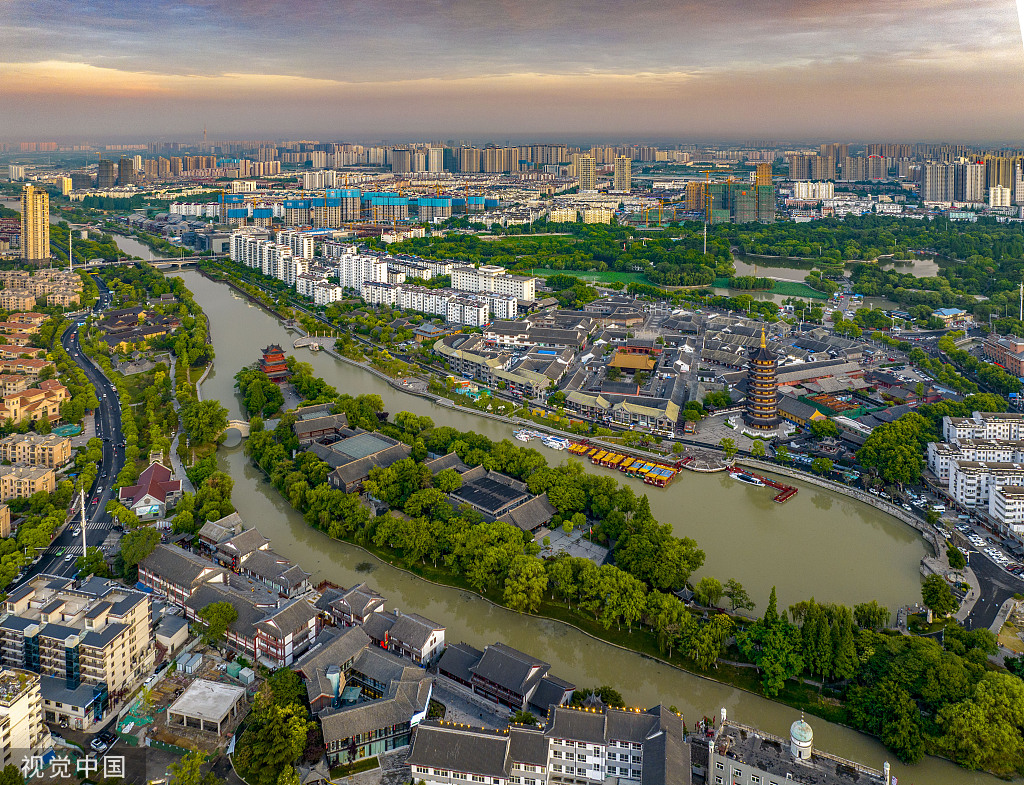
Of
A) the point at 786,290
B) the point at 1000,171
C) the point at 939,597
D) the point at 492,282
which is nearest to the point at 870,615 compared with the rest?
the point at 939,597

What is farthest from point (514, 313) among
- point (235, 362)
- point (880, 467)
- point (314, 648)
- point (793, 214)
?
point (793, 214)

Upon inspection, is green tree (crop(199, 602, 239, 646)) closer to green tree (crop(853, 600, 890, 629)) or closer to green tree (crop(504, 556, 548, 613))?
Result: green tree (crop(504, 556, 548, 613))

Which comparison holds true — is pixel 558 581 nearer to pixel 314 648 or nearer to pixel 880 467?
pixel 314 648

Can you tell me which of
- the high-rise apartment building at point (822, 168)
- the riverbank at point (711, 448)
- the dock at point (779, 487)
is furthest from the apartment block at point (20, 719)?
the high-rise apartment building at point (822, 168)

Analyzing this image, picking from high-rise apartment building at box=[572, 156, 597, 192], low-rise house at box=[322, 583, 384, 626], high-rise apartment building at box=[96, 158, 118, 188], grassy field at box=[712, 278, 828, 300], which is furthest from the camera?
high-rise apartment building at box=[572, 156, 597, 192]

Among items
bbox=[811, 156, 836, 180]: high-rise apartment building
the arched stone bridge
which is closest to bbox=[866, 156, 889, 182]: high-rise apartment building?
bbox=[811, 156, 836, 180]: high-rise apartment building
